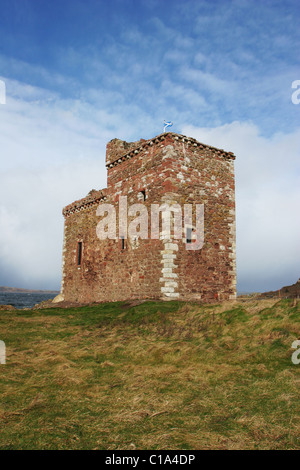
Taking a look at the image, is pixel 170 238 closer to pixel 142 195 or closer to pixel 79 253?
pixel 142 195

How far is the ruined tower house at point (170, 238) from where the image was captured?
1474 cm

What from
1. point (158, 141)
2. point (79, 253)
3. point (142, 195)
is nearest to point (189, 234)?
point (142, 195)

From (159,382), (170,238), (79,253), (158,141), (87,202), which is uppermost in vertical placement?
(158,141)

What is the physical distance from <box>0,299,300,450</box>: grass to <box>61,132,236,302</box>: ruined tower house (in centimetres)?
330

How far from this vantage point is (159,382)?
Result: 641 cm

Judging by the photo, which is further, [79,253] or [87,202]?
Result: [79,253]

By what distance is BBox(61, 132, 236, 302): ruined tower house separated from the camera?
580 inches

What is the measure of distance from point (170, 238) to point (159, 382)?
8.43 m

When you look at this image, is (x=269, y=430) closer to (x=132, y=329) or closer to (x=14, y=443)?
(x=14, y=443)

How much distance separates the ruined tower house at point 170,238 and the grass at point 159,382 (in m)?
3.30

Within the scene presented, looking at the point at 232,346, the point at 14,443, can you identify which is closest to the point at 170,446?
the point at 14,443

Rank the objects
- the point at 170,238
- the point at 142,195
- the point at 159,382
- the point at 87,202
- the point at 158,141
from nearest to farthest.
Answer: the point at 159,382 → the point at 170,238 → the point at 158,141 → the point at 142,195 → the point at 87,202
